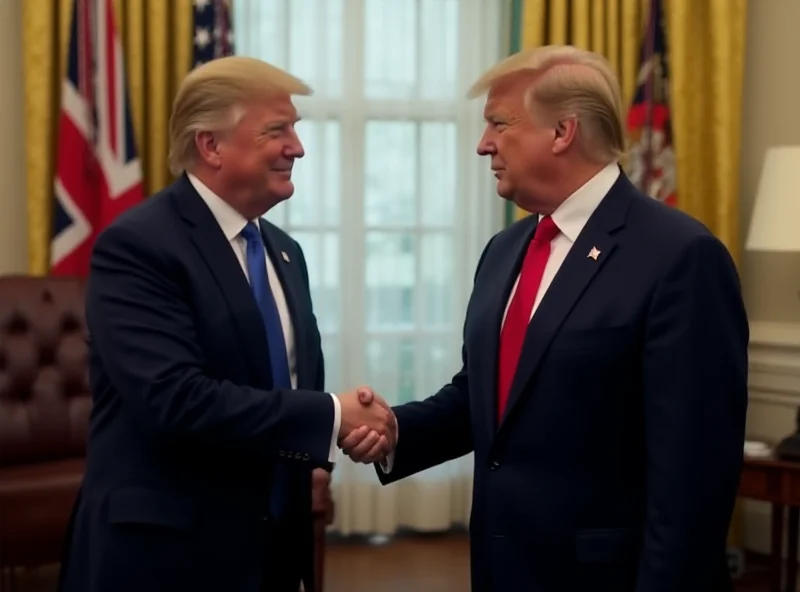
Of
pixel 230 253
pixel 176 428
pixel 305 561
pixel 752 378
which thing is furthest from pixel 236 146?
pixel 752 378

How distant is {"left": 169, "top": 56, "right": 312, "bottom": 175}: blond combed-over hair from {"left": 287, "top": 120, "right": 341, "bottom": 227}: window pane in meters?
2.31

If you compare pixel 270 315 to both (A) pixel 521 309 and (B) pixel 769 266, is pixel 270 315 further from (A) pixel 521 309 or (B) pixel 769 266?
(B) pixel 769 266

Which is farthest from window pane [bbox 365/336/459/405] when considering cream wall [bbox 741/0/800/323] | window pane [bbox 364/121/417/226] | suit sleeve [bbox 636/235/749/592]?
suit sleeve [bbox 636/235/749/592]

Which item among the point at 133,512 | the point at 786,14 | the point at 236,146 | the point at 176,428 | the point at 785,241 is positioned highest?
A: the point at 786,14

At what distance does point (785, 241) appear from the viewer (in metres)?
3.57

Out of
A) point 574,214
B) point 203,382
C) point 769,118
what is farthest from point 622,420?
point 769,118

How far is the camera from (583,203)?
5.94 feet

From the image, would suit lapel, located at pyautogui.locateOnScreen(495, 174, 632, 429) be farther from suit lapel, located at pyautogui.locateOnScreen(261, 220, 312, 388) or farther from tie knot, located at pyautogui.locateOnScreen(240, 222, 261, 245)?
tie knot, located at pyautogui.locateOnScreen(240, 222, 261, 245)

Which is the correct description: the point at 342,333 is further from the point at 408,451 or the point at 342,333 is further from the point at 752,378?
the point at 408,451

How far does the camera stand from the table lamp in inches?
140

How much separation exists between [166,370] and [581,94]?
887 millimetres

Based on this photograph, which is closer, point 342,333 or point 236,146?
point 236,146

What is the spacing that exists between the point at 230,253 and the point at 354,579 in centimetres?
241

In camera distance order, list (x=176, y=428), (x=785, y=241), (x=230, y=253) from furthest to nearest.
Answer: (x=785, y=241)
(x=230, y=253)
(x=176, y=428)
